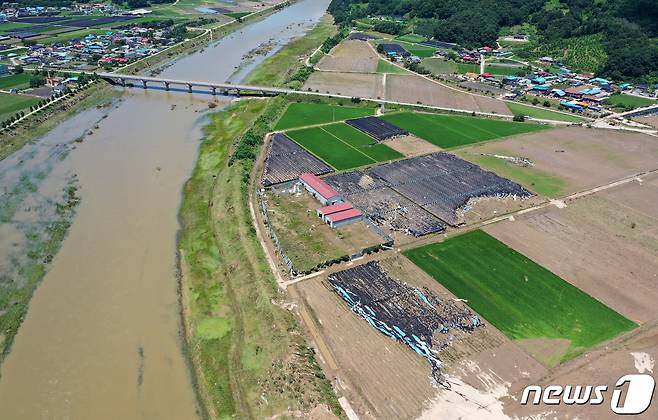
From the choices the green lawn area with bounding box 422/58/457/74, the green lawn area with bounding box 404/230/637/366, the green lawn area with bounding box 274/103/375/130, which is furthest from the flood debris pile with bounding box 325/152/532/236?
the green lawn area with bounding box 422/58/457/74

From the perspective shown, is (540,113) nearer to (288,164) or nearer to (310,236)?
(288,164)

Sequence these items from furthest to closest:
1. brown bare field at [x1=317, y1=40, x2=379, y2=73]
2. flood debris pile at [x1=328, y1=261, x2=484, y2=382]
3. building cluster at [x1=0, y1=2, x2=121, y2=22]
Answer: building cluster at [x1=0, y1=2, x2=121, y2=22]
brown bare field at [x1=317, y1=40, x2=379, y2=73]
flood debris pile at [x1=328, y1=261, x2=484, y2=382]

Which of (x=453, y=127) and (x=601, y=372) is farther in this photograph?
(x=453, y=127)

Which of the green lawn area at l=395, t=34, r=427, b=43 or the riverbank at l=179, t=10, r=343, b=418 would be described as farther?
the green lawn area at l=395, t=34, r=427, b=43

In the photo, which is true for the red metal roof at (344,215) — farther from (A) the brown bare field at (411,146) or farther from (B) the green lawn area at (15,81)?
(B) the green lawn area at (15,81)

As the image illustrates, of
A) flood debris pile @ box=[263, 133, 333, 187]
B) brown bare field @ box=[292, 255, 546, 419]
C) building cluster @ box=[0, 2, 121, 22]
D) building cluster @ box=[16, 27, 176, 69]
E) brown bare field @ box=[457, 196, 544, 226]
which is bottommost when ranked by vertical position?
brown bare field @ box=[292, 255, 546, 419]

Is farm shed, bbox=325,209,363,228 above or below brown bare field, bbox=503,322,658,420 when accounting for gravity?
above

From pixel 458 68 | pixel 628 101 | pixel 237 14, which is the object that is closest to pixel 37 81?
pixel 458 68

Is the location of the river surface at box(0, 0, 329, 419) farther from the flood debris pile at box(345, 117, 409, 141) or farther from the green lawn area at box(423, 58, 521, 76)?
the green lawn area at box(423, 58, 521, 76)
